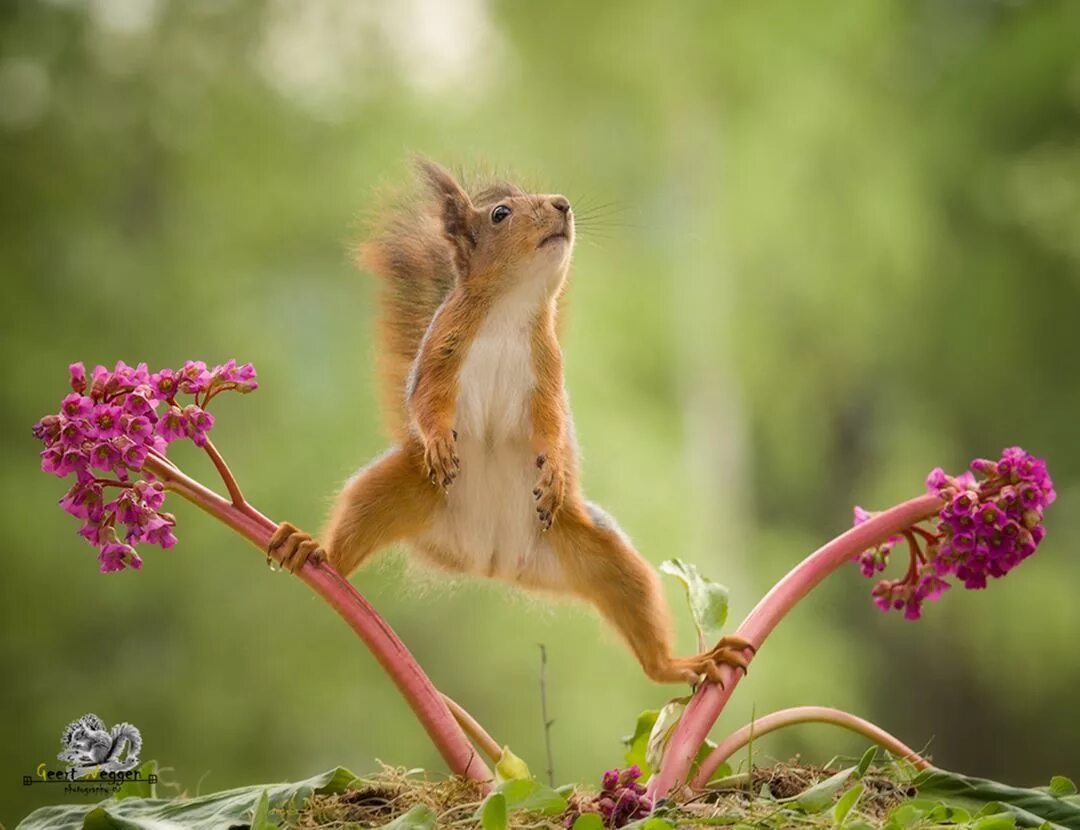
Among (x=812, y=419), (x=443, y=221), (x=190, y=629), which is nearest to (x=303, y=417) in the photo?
(x=190, y=629)

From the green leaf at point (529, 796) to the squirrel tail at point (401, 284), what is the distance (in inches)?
18.2

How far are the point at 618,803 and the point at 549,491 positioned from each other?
28 cm

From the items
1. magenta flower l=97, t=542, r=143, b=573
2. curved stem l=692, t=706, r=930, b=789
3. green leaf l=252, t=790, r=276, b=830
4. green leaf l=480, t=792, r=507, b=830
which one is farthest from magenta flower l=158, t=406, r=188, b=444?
curved stem l=692, t=706, r=930, b=789

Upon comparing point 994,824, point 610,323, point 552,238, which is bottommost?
point 994,824

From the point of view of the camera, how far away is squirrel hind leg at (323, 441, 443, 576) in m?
1.17

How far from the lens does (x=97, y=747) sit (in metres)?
1.22

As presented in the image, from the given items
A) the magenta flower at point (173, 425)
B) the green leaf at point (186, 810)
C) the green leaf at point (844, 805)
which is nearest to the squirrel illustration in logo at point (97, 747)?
the green leaf at point (186, 810)

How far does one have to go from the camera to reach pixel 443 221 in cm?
128

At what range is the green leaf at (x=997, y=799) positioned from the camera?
1.11 meters

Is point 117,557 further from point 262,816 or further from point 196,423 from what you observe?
point 262,816

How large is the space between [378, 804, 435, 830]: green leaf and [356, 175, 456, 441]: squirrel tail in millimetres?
470

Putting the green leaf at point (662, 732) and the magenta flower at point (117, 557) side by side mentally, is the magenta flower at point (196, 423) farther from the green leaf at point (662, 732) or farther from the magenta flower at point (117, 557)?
the green leaf at point (662, 732)

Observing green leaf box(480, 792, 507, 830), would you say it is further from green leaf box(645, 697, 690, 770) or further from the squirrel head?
the squirrel head

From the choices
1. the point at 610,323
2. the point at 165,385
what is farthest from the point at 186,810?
the point at 610,323
